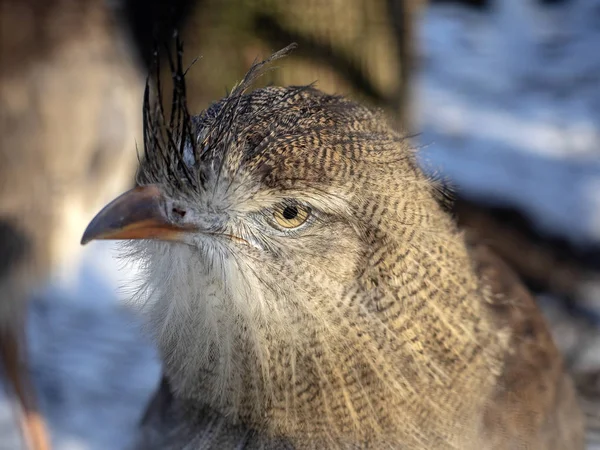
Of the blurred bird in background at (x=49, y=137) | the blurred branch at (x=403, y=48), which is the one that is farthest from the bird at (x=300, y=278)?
the blurred branch at (x=403, y=48)

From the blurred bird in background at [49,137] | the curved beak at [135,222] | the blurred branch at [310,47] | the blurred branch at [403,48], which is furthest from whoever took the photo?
the blurred branch at [403,48]

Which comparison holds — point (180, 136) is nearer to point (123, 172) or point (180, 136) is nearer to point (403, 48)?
point (123, 172)

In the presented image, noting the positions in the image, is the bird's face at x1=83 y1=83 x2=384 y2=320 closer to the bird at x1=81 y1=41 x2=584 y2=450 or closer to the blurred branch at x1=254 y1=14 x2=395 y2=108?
the bird at x1=81 y1=41 x2=584 y2=450

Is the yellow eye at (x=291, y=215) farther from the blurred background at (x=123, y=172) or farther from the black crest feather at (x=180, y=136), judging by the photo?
the blurred background at (x=123, y=172)

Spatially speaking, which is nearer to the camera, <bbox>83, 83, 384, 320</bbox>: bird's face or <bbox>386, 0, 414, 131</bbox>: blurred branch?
<bbox>83, 83, 384, 320</bbox>: bird's face

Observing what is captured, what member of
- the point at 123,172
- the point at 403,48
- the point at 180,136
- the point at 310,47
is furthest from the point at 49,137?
the point at 403,48

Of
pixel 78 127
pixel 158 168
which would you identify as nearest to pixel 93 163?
pixel 78 127

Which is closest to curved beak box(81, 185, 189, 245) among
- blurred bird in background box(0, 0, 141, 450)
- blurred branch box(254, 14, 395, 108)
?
blurred bird in background box(0, 0, 141, 450)
